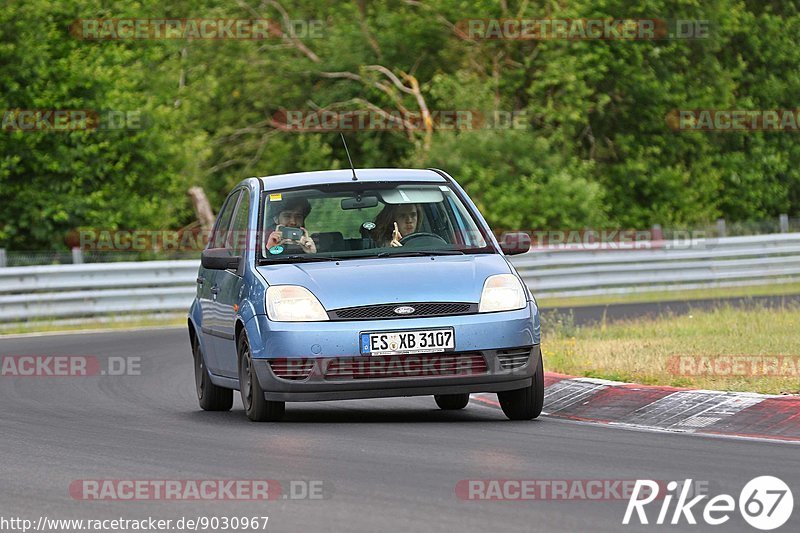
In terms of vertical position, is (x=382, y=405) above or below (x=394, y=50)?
below

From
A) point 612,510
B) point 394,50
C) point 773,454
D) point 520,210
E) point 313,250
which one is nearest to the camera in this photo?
point 612,510

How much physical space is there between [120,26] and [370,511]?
30.6 meters

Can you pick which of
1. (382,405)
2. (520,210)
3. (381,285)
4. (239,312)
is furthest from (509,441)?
(520,210)

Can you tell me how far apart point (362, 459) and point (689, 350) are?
6.06 metres

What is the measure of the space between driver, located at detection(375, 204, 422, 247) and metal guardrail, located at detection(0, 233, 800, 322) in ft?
46.7

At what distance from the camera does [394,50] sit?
144ft

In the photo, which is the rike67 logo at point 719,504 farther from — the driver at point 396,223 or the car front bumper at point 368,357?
the driver at point 396,223

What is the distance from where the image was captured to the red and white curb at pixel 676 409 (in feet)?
32.8

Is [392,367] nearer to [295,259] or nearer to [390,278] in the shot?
[390,278]

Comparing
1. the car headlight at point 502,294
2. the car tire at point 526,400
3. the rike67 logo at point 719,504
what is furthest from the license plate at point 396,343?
the rike67 logo at point 719,504

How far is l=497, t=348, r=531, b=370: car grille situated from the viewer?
1064cm

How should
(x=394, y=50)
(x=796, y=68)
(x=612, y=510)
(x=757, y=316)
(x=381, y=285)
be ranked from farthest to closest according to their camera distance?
(x=796, y=68) < (x=394, y=50) < (x=757, y=316) < (x=381, y=285) < (x=612, y=510)

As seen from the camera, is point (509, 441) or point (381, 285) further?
point (381, 285)

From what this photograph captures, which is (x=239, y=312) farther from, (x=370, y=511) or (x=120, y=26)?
(x=120, y=26)
